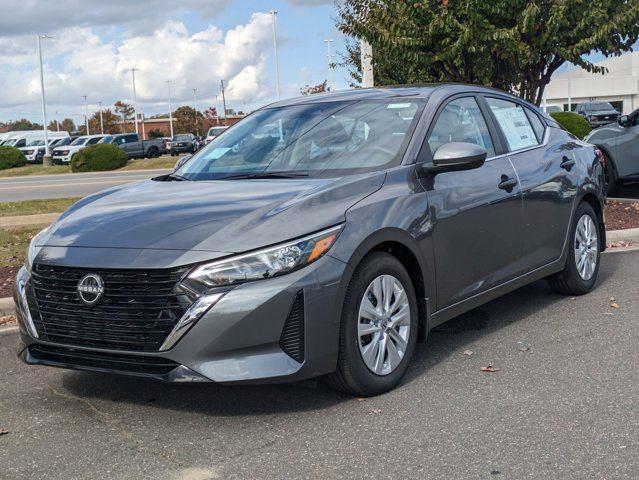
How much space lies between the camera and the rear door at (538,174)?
5898 millimetres

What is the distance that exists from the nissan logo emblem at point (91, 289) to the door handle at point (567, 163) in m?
3.78

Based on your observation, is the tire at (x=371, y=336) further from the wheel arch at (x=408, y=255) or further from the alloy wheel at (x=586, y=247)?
the alloy wheel at (x=586, y=247)

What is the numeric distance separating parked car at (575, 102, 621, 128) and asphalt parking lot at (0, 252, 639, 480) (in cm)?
4016

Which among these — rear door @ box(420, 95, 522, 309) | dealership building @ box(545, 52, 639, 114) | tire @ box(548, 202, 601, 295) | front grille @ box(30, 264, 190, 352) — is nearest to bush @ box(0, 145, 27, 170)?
tire @ box(548, 202, 601, 295)

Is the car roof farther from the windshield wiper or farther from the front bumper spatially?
the front bumper

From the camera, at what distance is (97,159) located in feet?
120

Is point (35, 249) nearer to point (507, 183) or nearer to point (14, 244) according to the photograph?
point (507, 183)

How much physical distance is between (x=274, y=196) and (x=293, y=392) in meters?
1.10

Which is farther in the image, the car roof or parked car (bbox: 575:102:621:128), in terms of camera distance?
parked car (bbox: 575:102:621:128)

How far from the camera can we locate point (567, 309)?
253 inches

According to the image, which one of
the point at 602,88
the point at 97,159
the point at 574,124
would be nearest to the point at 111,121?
the point at 602,88

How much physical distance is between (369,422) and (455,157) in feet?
5.36

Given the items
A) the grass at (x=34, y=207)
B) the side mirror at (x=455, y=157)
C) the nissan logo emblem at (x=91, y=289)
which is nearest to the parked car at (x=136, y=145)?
the grass at (x=34, y=207)

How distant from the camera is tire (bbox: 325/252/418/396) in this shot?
168 inches
